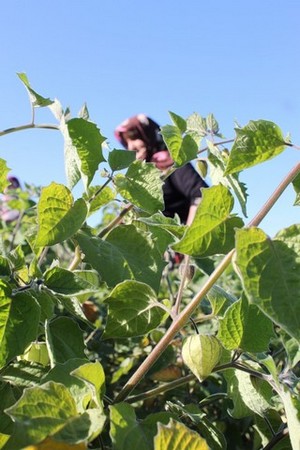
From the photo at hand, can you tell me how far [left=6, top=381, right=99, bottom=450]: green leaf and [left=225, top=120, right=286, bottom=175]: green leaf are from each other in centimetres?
32

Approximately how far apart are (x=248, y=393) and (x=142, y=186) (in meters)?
0.35

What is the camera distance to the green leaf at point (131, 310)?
80 cm

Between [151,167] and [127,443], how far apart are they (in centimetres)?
46

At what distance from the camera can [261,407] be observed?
0.86 meters

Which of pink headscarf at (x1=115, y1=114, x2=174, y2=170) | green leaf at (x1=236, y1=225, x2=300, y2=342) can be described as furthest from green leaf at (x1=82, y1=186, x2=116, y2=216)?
pink headscarf at (x1=115, y1=114, x2=174, y2=170)

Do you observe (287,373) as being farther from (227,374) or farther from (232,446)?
(232,446)

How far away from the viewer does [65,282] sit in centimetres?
78

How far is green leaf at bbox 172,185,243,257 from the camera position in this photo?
669 millimetres

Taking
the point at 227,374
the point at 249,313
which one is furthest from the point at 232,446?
the point at 249,313

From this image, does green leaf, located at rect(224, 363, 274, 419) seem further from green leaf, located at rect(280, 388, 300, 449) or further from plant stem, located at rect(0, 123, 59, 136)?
plant stem, located at rect(0, 123, 59, 136)

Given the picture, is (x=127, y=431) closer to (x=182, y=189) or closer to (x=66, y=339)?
(x=66, y=339)

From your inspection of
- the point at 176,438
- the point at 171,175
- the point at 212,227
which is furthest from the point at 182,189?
the point at 176,438

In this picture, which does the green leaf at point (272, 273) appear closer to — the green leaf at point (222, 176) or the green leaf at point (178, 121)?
the green leaf at point (222, 176)

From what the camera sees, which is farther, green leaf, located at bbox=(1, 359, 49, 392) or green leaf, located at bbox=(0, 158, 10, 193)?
green leaf, located at bbox=(0, 158, 10, 193)
